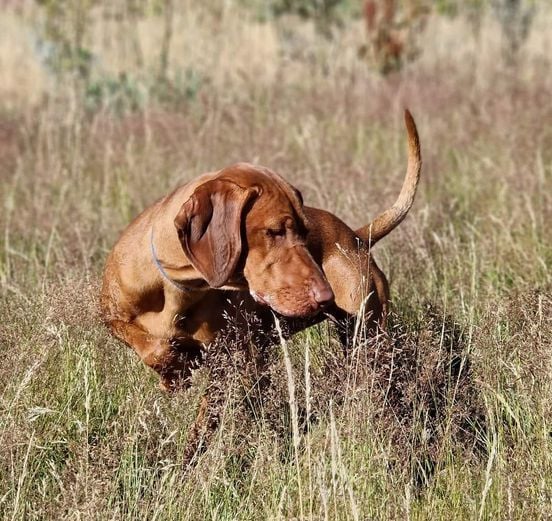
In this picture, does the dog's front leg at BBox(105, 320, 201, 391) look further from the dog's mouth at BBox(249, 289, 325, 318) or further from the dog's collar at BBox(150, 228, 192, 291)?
the dog's mouth at BBox(249, 289, 325, 318)

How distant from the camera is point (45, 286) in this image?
420 centimetres

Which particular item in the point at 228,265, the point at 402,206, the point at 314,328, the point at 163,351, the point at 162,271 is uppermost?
the point at 228,265

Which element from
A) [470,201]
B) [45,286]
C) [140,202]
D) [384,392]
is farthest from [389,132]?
[384,392]

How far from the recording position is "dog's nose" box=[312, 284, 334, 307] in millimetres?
3356

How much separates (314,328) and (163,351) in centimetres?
90

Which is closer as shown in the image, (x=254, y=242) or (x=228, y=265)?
(x=228, y=265)

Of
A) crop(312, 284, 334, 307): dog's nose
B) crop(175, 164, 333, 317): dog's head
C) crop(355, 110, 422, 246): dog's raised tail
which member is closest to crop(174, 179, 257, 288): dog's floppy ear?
crop(175, 164, 333, 317): dog's head

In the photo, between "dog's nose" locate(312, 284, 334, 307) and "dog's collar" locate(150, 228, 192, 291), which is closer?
"dog's nose" locate(312, 284, 334, 307)

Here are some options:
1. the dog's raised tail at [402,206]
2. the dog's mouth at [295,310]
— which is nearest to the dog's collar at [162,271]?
the dog's mouth at [295,310]

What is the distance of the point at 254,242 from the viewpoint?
11.5 ft

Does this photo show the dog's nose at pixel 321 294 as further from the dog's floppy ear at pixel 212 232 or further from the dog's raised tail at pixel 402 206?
the dog's raised tail at pixel 402 206

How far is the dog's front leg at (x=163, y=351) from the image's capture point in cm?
383

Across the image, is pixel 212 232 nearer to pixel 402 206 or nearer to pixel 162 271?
pixel 162 271

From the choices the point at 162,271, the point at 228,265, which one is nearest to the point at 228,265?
the point at 228,265
